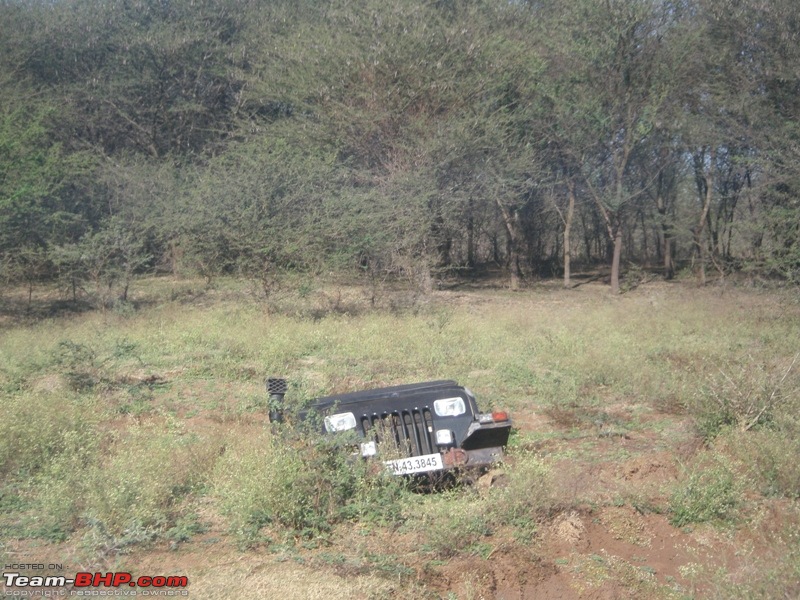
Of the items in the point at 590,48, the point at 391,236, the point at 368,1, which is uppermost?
the point at 368,1

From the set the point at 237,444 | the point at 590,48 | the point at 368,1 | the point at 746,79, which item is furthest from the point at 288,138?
the point at 237,444

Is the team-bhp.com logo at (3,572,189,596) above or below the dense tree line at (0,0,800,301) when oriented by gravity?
below

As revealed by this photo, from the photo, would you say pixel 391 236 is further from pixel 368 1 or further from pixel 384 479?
pixel 384 479

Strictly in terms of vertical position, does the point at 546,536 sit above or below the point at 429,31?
below

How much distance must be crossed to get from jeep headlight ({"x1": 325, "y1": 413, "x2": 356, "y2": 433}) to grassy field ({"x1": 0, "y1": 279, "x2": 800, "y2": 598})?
1.09 feet

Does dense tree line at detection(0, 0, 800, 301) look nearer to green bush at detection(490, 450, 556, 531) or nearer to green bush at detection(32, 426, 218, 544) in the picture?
green bush at detection(32, 426, 218, 544)

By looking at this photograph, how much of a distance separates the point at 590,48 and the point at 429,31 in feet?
14.5

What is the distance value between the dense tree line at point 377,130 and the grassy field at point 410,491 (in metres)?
5.69

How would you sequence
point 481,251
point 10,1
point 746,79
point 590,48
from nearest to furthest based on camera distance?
point 746,79
point 590,48
point 10,1
point 481,251

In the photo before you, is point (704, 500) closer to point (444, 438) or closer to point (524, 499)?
point (524, 499)

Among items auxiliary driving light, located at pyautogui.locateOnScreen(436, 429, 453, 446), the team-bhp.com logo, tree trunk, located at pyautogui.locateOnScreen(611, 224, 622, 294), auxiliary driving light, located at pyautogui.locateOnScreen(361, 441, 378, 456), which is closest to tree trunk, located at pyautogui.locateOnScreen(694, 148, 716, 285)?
tree trunk, located at pyautogui.locateOnScreen(611, 224, 622, 294)

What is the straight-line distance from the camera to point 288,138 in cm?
2148

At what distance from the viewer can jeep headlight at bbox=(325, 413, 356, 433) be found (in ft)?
18.8

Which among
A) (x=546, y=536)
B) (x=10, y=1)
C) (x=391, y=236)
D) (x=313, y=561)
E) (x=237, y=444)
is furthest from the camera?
(x=10, y=1)
